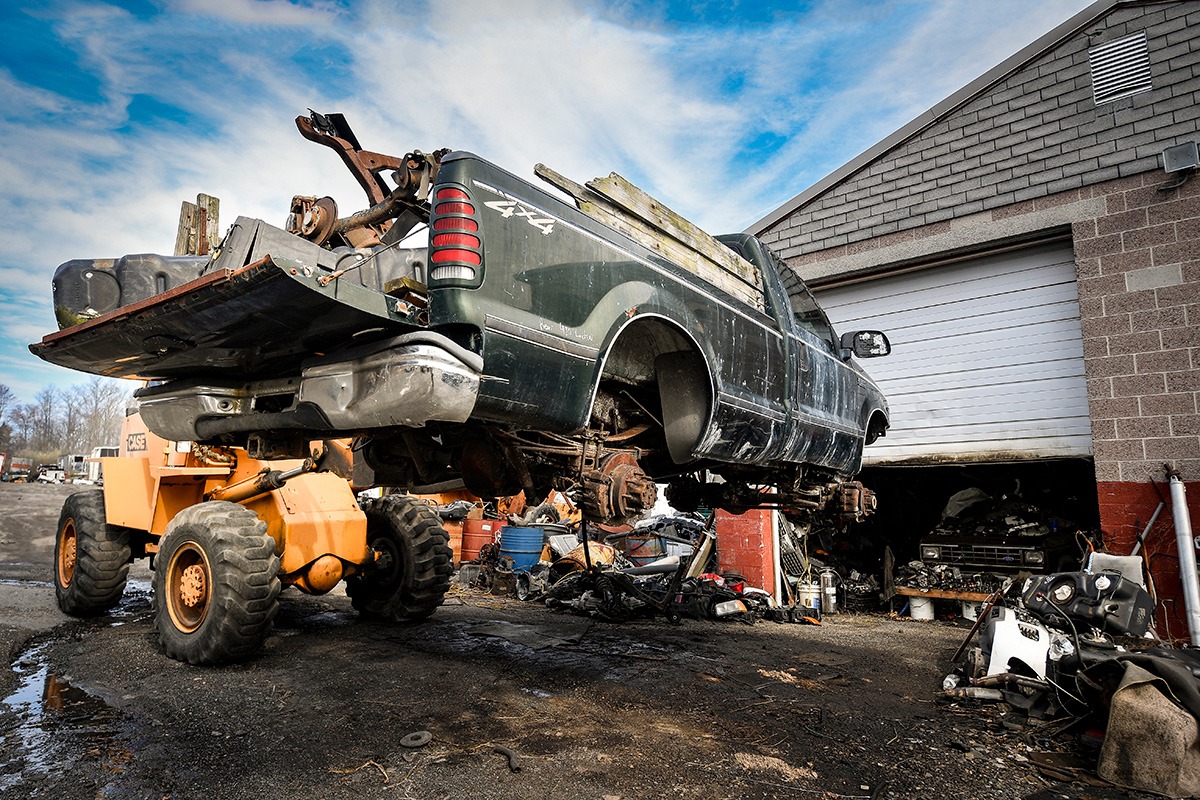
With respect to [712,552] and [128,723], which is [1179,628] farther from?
[128,723]

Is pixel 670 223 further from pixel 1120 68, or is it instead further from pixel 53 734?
pixel 1120 68

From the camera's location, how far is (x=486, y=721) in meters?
3.24

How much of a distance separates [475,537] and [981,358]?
7.74 m

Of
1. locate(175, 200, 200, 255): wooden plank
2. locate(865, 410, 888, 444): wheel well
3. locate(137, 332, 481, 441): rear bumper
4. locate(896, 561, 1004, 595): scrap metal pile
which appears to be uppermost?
locate(175, 200, 200, 255): wooden plank

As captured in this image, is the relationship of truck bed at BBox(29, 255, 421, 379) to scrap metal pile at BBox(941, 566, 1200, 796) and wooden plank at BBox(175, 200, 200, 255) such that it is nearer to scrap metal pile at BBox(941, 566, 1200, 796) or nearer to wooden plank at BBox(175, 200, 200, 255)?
wooden plank at BBox(175, 200, 200, 255)

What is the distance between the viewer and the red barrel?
11.0 metres

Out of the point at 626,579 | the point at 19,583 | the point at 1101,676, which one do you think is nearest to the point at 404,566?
the point at 626,579

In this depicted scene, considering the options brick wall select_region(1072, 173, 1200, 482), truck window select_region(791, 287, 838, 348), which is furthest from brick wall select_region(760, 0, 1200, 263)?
truck window select_region(791, 287, 838, 348)

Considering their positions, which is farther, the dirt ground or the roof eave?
the roof eave

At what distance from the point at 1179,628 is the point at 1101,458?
65.9 inches

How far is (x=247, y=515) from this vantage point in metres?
4.37

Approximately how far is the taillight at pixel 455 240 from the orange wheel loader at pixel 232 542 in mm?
2035

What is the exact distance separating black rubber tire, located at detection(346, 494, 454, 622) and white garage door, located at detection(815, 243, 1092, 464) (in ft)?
19.3

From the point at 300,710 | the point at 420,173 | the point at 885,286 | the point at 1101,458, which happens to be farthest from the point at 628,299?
the point at 885,286
